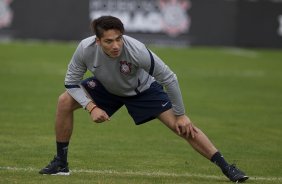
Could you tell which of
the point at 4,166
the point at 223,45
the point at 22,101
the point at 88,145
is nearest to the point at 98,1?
the point at 223,45

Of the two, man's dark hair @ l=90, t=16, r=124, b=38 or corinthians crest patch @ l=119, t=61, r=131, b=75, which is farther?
corinthians crest patch @ l=119, t=61, r=131, b=75

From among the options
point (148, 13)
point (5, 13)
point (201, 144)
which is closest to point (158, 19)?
point (148, 13)

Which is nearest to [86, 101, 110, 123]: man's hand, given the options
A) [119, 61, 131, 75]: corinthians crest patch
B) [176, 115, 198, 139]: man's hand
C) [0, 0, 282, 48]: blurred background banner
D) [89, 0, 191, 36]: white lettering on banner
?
[119, 61, 131, 75]: corinthians crest patch

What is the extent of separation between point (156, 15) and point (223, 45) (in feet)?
10.9

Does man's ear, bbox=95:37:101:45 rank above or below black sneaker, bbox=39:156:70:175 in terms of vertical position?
above

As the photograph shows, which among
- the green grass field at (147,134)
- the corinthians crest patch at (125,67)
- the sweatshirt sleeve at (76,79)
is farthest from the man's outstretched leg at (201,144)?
the sweatshirt sleeve at (76,79)

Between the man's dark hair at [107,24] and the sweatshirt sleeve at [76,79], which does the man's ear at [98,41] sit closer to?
the man's dark hair at [107,24]

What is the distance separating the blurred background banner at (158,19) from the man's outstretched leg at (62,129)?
22.7 meters

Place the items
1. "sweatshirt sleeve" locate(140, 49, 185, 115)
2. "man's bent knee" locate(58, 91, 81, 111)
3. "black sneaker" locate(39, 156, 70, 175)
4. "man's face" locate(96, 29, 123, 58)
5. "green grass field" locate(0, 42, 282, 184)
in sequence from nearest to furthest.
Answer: "man's face" locate(96, 29, 123, 58), "sweatshirt sleeve" locate(140, 49, 185, 115), "man's bent knee" locate(58, 91, 81, 111), "black sneaker" locate(39, 156, 70, 175), "green grass field" locate(0, 42, 282, 184)

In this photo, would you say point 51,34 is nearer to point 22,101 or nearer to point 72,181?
point 22,101

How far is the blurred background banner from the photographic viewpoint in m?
32.4

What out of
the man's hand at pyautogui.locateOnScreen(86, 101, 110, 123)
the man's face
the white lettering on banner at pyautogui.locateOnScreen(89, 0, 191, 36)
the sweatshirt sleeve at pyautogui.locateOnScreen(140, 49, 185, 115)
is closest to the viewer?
the man's face

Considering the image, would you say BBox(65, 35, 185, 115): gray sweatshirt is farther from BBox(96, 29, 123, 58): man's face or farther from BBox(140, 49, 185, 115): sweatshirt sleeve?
BBox(96, 29, 123, 58): man's face

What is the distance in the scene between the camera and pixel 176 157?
11367mm
